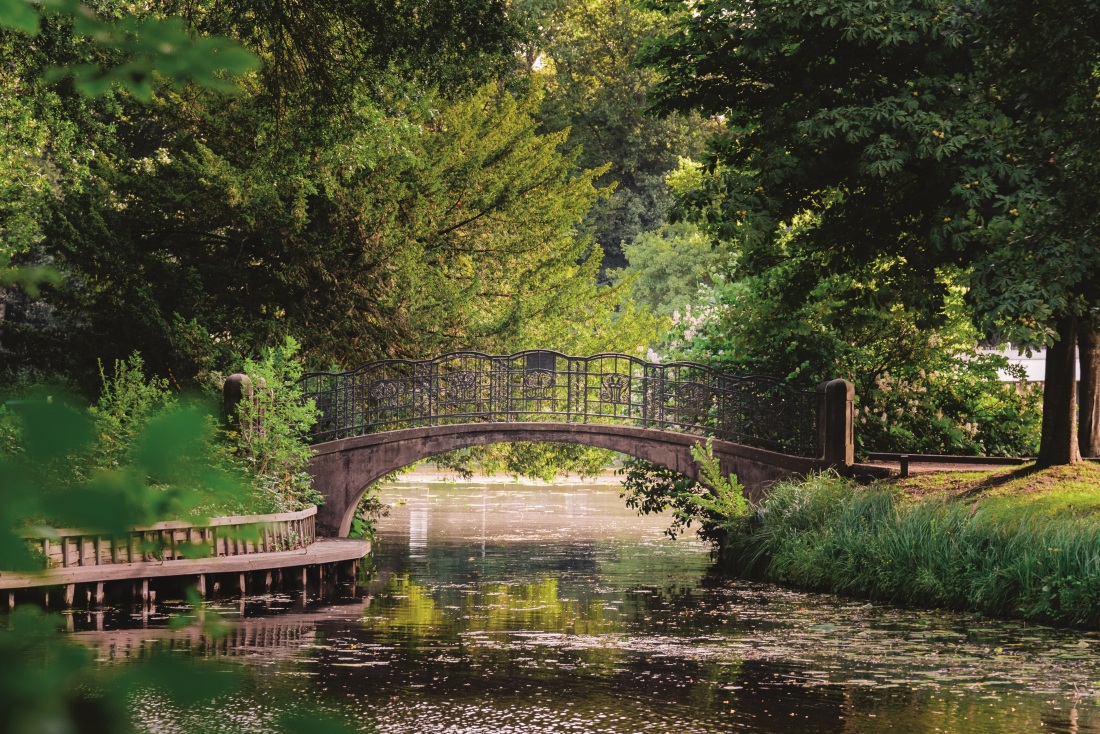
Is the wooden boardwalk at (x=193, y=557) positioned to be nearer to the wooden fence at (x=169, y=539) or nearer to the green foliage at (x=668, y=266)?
the wooden fence at (x=169, y=539)

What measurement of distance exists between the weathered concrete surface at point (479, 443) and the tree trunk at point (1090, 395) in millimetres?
3887

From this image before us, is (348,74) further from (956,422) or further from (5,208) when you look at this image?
(956,422)

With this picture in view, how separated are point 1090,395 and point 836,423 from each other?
3732 mm

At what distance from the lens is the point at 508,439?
2227cm

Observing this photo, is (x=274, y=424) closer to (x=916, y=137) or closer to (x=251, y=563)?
(x=251, y=563)

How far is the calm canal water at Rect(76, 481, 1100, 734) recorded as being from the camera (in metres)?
9.76

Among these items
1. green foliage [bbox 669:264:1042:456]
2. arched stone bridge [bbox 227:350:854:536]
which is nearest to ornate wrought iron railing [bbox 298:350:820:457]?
arched stone bridge [bbox 227:350:854:536]

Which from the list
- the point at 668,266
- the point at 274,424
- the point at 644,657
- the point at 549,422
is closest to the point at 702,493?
the point at 549,422

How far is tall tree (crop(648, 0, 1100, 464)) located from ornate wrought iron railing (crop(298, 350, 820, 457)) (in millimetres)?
3206

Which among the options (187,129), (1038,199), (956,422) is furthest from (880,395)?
(187,129)

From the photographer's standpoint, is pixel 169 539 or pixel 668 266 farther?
pixel 668 266

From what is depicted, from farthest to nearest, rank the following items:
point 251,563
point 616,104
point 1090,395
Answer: point 616,104 → point 1090,395 → point 251,563

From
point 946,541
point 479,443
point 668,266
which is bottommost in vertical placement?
point 946,541

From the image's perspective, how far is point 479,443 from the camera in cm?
2220
